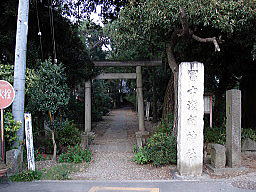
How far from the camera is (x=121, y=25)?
8.44m

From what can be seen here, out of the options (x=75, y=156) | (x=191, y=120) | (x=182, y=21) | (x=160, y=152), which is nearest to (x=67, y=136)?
(x=75, y=156)

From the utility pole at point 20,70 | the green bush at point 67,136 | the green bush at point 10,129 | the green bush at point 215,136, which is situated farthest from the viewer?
the green bush at point 67,136

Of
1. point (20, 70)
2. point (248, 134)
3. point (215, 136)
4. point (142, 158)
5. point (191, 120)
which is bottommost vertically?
point (142, 158)

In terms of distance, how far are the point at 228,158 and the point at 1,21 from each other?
9.74 meters

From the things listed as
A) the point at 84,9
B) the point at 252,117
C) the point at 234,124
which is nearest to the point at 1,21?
the point at 84,9

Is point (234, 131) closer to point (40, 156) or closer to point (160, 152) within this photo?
point (160, 152)

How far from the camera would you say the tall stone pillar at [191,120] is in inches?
252

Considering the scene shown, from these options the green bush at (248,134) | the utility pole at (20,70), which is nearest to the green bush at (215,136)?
the green bush at (248,134)

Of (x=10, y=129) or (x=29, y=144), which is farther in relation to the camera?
(x=10, y=129)

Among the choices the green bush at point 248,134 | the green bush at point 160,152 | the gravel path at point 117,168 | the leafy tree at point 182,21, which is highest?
the leafy tree at point 182,21

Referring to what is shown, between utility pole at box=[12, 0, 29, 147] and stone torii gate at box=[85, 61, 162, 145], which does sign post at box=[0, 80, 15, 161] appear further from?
stone torii gate at box=[85, 61, 162, 145]

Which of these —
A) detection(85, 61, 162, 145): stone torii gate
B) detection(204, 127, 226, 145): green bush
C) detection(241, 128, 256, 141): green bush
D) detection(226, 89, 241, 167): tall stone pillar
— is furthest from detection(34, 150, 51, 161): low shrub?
detection(241, 128, 256, 141): green bush

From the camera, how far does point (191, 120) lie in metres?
6.45

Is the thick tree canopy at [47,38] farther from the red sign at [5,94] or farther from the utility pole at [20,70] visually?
the red sign at [5,94]
